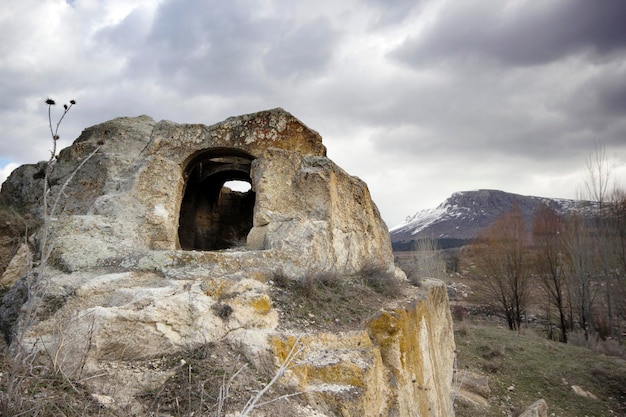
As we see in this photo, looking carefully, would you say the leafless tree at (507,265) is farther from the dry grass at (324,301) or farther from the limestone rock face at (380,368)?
the dry grass at (324,301)

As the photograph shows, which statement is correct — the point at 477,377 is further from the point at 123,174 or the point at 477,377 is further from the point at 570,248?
the point at 570,248

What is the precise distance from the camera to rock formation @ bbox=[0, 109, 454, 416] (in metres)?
3.45

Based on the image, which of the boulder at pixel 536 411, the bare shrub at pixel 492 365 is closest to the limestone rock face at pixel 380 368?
the boulder at pixel 536 411

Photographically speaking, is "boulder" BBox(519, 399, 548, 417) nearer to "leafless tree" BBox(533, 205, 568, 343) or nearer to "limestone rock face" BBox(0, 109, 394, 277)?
"limestone rock face" BBox(0, 109, 394, 277)

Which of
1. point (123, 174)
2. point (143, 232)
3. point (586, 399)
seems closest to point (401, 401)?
point (143, 232)

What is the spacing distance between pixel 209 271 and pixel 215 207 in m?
6.68

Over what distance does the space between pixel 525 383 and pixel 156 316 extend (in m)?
11.2

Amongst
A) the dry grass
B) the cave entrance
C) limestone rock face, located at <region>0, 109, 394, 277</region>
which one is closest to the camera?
the dry grass

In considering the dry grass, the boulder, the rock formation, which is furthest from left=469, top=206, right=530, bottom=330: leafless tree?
the dry grass

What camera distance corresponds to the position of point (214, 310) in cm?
384

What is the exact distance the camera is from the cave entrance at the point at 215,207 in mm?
9258

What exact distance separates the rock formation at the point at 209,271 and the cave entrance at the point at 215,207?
0.67ft

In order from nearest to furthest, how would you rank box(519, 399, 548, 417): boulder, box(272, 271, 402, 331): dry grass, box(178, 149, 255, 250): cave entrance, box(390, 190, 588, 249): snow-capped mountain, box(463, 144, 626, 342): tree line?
box(272, 271, 402, 331): dry grass → box(519, 399, 548, 417): boulder → box(178, 149, 255, 250): cave entrance → box(463, 144, 626, 342): tree line → box(390, 190, 588, 249): snow-capped mountain

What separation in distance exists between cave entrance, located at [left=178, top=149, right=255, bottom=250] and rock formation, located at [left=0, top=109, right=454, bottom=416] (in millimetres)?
206
